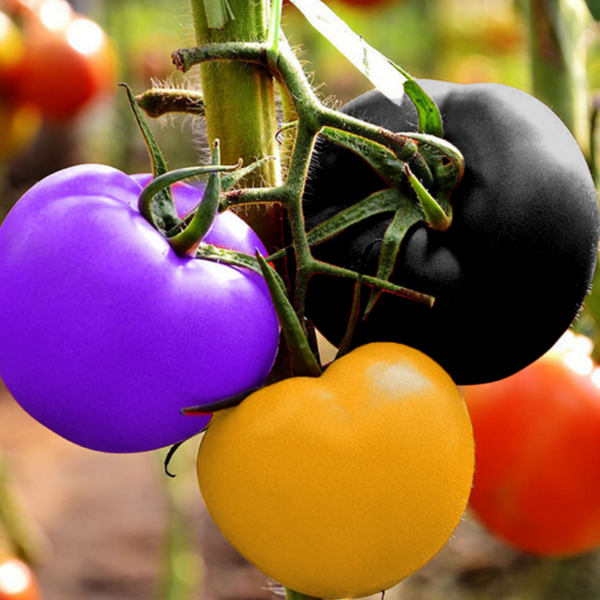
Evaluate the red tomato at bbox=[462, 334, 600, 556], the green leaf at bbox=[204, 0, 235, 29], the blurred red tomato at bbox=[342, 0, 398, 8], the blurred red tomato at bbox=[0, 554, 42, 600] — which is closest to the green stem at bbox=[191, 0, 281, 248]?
the green leaf at bbox=[204, 0, 235, 29]

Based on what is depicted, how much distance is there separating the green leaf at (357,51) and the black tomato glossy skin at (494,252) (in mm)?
55

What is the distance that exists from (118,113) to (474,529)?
6.62 ft

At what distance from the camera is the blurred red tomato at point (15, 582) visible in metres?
0.89

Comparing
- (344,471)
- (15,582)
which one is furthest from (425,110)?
(15,582)

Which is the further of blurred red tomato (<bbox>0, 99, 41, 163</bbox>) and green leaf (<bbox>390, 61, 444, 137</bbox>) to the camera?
blurred red tomato (<bbox>0, 99, 41, 163</bbox>)

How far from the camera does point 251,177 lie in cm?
33

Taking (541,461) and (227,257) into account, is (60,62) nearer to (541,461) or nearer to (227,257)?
(541,461)

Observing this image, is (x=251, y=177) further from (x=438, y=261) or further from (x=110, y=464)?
(x=110, y=464)

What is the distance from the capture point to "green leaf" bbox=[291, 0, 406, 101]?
281 millimetres

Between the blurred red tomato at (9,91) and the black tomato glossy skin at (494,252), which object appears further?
the blurred red tomato at (9,91)

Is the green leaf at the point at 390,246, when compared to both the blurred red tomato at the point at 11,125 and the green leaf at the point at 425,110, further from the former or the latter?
the blurred red tomato at the point at 11,125

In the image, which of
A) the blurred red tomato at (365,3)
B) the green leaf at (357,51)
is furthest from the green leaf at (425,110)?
the blurred red tomato at (365,3)

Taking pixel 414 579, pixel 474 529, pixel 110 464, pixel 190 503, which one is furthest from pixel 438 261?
pixel 110 464

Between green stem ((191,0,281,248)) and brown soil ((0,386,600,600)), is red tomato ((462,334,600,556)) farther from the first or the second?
brown soil ((0,386,600,600))
